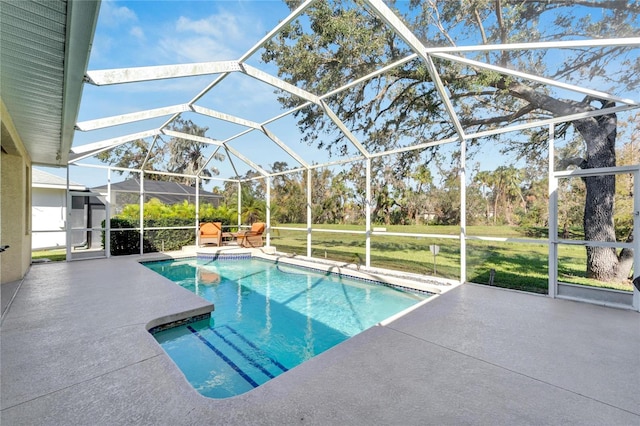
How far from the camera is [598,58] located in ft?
13.2

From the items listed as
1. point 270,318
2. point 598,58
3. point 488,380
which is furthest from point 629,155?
point 270,318

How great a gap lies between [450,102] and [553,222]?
288 cm

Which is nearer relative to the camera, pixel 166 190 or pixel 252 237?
pixel 252 237

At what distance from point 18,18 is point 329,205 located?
1020 centimetres

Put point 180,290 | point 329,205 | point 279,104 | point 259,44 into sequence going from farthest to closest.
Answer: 1. point 329,205
2. point 279,104
3. point 180,290
4. point 259,44

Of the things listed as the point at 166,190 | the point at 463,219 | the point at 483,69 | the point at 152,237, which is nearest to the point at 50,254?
the point at 152,237

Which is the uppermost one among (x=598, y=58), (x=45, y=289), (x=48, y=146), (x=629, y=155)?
(x=598, y=58)

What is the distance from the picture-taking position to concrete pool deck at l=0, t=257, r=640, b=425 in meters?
2.02

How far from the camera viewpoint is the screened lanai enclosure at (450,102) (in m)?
4.14

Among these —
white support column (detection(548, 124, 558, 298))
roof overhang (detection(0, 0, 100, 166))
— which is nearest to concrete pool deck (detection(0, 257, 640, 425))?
white support column (detection(548, 124, 558, 298))

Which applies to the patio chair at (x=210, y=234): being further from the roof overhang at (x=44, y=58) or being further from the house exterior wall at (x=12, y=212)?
the roof overhang at (x=44, y=58)

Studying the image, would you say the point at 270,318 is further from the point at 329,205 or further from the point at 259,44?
the point at 329,205

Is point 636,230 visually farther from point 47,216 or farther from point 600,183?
point 47,216

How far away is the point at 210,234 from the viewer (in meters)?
11.6
